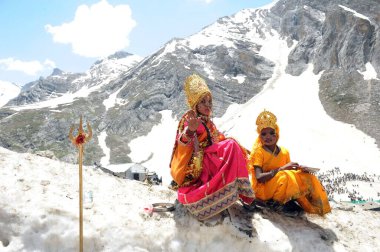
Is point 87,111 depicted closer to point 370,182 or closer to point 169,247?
point 370,182

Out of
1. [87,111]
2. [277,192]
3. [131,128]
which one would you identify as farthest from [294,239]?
[87,111]

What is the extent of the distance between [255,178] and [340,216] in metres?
2.57

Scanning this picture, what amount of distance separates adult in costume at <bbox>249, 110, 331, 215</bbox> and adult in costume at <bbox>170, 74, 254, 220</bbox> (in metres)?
0.64

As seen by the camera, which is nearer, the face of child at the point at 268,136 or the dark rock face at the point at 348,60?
the face of child at the point at 268,136

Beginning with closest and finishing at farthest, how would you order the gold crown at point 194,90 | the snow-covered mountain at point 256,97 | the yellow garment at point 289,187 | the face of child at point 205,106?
the gold crown at point 194,90
the face of child at point 205,106
the yellow garment at point 289,187
the snow-covered mountain at point 256,97

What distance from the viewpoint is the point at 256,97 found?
5128 inches

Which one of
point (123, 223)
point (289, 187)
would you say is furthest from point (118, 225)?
point (289, 187)

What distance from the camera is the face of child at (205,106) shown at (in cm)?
650

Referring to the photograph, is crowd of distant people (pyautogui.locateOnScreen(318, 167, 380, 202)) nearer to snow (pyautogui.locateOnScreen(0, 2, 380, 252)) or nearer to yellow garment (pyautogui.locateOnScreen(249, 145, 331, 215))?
snow (pyautogui.locateOnScreen(0, 2, 380, 252))

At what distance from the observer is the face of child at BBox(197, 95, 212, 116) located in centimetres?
650

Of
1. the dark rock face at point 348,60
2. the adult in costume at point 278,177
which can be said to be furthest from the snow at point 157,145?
the adult in costume at point 278,177

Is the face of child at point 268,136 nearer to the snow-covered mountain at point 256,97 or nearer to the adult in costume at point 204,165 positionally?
the adult in costume at point 204,165

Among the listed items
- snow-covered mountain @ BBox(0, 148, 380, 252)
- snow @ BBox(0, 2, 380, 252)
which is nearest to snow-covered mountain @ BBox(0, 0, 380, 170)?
snow @ BBox(0, 2, 380, 252)

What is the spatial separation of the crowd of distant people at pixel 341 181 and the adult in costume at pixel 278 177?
118 ft
